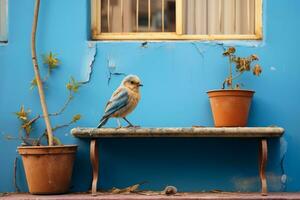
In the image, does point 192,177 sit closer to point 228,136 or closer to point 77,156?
point 228,136

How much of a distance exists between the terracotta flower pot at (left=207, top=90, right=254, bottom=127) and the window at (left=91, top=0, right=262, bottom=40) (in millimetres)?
593

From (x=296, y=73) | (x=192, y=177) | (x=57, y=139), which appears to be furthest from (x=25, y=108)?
(x=296, y=73)

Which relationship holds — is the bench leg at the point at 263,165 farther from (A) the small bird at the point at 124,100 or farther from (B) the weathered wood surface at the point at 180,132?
(A) the small bird at the point at 124,100

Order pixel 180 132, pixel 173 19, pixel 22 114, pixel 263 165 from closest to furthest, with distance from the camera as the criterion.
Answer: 1. pixel 180 132
2. pixel 263 165
3. pixel 22 114
4. pixel 173 19

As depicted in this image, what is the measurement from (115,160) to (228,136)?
36.4 inches

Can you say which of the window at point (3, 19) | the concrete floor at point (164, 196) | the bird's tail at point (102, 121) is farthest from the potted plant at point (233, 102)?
the window at point (3, 19)

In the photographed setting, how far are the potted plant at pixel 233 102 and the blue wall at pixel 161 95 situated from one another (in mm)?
172

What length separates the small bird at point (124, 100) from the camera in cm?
448

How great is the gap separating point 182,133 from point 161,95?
0.55 m

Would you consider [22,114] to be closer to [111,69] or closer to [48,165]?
[48,165]

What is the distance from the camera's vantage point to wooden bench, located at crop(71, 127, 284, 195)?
4.32 metres

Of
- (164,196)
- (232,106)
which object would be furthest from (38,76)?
(232,106)

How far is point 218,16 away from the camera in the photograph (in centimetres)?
496

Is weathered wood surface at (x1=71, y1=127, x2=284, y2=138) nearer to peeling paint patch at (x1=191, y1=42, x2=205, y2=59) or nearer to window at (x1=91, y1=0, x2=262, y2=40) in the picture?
peeling paint patch at (x1=191, y1=42, x2=205, y2=59)
